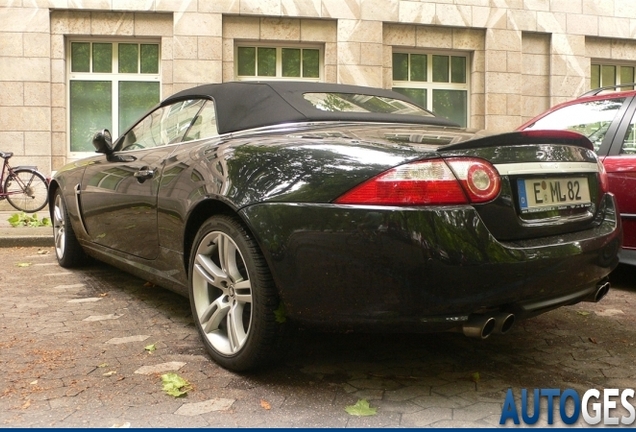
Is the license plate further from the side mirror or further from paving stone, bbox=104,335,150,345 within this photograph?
the side mirror

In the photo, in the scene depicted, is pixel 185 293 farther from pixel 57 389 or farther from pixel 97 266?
pixel 97 266

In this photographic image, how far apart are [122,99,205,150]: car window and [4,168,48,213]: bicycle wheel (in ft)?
24.7

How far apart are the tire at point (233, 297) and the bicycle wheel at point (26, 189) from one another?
30.2 feet

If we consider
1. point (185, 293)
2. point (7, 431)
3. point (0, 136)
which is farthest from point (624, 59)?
point (7, 431)

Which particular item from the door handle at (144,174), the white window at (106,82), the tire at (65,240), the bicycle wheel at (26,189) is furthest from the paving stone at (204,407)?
the white window at (106,82)

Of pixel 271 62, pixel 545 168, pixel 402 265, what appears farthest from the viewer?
pixel 271 62

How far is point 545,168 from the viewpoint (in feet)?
9.57

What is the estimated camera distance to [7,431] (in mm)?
→ 2432

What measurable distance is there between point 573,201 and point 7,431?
250cm

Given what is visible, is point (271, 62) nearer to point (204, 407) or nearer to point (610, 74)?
point (610, 74)

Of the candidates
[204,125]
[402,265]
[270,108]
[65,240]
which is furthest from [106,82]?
[402,265]

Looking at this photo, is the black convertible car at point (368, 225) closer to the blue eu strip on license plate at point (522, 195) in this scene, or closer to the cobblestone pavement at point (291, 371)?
the blue eu strip on license plate at point (522, 195)

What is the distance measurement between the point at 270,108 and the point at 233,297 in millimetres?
1102

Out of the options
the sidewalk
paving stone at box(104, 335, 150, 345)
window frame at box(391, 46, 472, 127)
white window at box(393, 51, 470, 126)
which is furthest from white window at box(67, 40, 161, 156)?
paving stone at box(104, 335, 150, 345)
